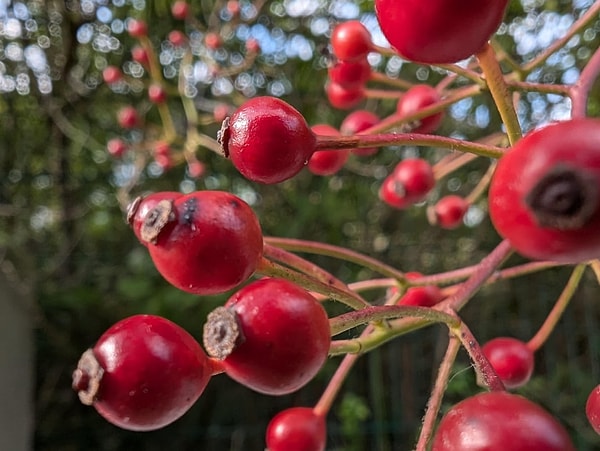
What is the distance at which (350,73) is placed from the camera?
2.55 feet

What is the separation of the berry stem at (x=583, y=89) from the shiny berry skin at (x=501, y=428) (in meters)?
0.20

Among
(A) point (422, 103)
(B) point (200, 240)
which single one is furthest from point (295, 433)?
(A) point (422, 103)

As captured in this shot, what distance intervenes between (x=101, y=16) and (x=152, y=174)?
2.14 feet

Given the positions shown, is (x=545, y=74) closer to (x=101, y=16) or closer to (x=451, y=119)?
(x=451, y=119)

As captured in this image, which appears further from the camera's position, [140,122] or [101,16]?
[101,16]

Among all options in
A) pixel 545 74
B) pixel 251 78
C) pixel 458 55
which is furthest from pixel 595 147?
pixel 251 78

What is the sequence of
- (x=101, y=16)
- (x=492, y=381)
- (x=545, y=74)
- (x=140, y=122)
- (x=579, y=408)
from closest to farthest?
(x=492, y=381) → (x=140, y=122) → (x=545, y=74) → (x=579, y=408) → (x=101, y=16)

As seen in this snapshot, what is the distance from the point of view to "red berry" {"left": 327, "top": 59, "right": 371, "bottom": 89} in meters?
0.76

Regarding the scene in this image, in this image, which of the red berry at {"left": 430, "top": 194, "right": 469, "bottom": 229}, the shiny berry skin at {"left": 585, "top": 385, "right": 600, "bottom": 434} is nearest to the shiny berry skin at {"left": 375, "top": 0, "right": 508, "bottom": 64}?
the shiny berry skin at {"left": 585, "top": 385, "right": 600, "bottom": 434}

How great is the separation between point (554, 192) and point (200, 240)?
0.66 feet

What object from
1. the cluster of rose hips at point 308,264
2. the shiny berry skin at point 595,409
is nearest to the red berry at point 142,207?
the cluster of rose hips at point 308,264

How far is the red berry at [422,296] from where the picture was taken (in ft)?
1.92

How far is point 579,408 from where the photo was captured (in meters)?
2.18

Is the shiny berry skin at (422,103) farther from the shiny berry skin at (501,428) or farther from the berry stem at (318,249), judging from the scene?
the shiny berry skin at (501,428)
